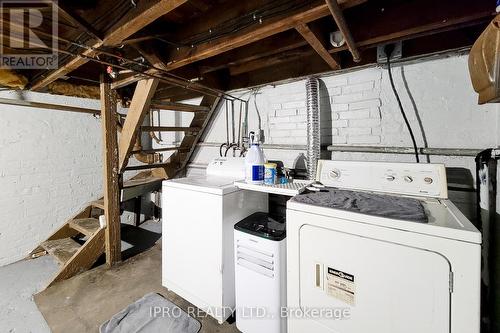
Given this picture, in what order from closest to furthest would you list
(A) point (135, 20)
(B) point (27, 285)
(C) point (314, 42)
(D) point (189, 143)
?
(A) point (135, 20) < (C) point (314, 42) < (B) point (27, 285) < (D) point (189, 143)

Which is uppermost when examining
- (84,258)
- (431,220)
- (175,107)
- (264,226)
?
(175,107)

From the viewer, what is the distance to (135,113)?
2.10 meters

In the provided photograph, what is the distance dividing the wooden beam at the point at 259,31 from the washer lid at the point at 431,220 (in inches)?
36.8

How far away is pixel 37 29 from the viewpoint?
1321 mm

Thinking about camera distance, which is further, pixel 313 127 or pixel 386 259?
pixel 313 127

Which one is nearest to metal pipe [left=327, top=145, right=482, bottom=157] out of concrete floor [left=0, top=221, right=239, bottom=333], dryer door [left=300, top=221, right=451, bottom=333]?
dryer door [left=300, top=221, right=451, bottom=333]

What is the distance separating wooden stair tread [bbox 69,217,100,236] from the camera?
7.68ft

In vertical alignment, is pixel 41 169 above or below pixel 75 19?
below

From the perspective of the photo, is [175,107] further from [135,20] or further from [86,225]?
[86,225]

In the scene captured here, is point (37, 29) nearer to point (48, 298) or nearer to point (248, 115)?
point (248, 115)

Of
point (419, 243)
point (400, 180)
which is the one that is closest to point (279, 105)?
point (400, 180)

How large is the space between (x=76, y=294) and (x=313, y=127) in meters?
2.37

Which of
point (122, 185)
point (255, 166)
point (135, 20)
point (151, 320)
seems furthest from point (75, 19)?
point (151, 320)

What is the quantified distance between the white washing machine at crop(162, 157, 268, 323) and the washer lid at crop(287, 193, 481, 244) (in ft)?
1.77
